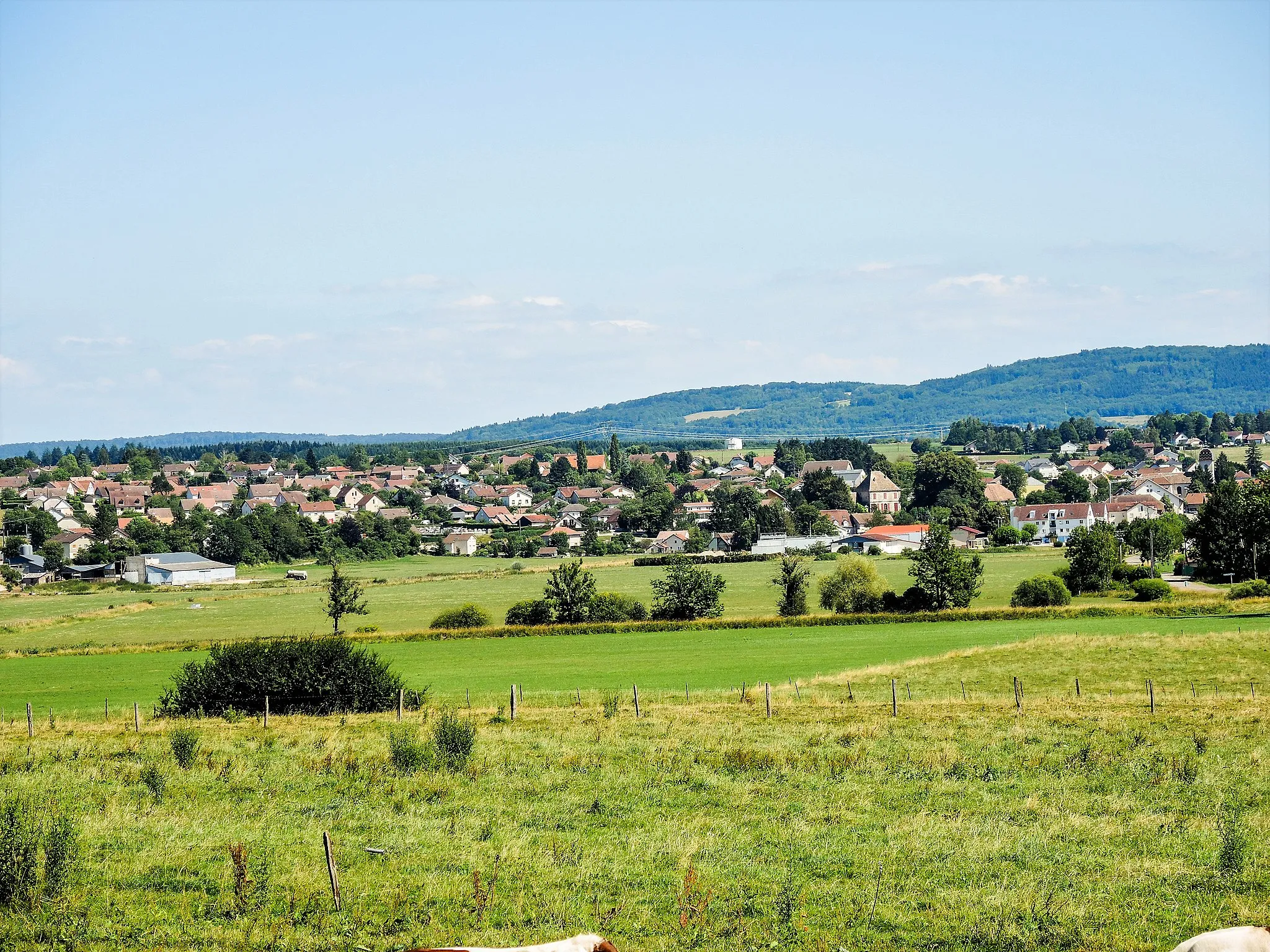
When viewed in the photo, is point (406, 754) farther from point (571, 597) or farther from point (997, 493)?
point (997, 493)

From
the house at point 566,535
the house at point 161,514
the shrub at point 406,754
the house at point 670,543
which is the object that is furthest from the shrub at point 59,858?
the house at point 161,514

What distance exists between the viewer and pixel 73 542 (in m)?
126

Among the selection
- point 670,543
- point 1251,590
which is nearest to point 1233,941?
point 1251,590

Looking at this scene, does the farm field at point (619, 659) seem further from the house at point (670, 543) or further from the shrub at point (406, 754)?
the house at point (670, 543)

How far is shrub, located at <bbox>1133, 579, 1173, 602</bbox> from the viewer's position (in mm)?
64688

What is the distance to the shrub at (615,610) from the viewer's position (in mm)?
62438

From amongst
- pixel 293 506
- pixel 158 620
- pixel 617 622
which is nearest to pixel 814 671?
pixel 617 622

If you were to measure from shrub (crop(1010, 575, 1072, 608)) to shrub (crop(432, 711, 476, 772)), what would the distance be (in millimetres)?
47184

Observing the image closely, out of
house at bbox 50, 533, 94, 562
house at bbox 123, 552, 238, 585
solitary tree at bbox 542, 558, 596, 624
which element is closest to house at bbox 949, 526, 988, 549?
solitary tree at bbox 542, 558, 596, 624

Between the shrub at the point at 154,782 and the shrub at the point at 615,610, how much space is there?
4223 cm

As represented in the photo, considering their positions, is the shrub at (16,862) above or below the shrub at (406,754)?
above

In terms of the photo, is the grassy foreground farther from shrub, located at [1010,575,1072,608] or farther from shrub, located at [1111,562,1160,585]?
shrub, located at [1111,562,1160,585]

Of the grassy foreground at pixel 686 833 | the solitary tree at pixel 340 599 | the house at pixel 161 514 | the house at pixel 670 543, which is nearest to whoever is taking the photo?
the grassy foreground at pixel 686 833

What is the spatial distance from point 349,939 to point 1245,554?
254ft
